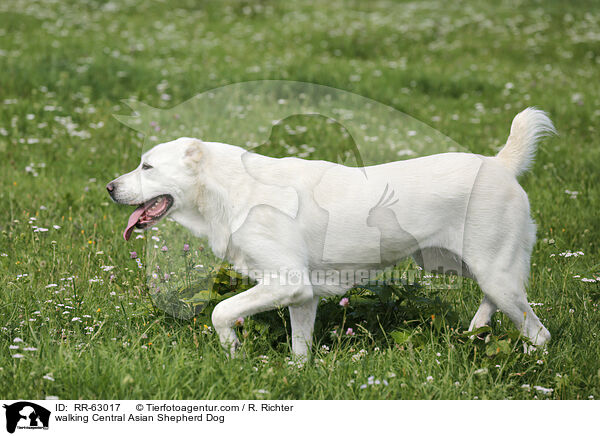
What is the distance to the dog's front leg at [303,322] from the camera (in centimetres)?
429

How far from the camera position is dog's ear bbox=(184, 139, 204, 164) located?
13.3 feet

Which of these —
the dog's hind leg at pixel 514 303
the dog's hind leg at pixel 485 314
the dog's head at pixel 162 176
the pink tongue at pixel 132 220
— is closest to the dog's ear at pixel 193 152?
the dog's head at pixel 162 176

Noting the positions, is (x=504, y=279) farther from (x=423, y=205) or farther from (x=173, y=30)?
(x=173, y=30)

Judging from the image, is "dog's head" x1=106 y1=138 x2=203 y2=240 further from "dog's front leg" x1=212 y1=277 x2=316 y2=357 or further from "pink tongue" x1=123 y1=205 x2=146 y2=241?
"dog's front leg" x1=212 y1=277 x2=316 y2=357

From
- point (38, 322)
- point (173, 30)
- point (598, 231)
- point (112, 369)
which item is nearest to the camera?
point (112, 369)

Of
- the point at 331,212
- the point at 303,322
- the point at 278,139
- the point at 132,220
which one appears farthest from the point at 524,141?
the point at 278,139

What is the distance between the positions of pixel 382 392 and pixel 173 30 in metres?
13.4

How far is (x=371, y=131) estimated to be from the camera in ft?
20.8

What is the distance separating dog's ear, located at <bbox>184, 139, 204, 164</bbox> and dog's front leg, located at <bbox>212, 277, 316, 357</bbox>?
0.81 metres

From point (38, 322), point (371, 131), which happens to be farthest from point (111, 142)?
point (38, 322)
